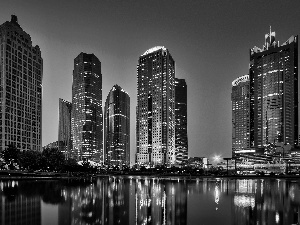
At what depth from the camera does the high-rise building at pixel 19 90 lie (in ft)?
523

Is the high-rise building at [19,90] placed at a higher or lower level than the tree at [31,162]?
higher

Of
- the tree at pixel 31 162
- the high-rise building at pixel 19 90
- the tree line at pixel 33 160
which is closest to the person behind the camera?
the tree at pixel 31 162

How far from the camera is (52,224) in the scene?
22781 mm

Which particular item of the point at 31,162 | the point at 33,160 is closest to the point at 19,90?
the point at 33,160

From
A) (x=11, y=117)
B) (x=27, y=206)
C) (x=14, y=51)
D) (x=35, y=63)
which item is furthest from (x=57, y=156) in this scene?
(x=27, y=206)

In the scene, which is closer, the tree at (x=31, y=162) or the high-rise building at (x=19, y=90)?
the tree at (x=31, y=162)

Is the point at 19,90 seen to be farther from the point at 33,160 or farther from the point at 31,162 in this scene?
the point at 31,162

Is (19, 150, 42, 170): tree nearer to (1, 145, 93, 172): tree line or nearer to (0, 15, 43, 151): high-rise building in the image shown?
(1, 145, 93, 172): tree line

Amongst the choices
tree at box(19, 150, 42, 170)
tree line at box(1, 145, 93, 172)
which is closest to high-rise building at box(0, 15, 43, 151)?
tree line at box(1, 145, 93, 172)

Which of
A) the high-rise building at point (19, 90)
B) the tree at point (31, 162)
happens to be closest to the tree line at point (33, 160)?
the tree at point (31, 162)

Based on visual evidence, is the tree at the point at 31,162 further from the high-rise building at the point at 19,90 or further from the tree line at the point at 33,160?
the high-rise building at the point at 19,90

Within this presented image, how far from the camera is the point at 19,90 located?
17262 centimetres

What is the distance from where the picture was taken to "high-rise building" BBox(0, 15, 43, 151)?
159 meters

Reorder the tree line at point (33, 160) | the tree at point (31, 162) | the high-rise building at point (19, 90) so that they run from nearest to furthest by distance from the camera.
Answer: the tree at point (31, 162) < the tree line at point (33, 160) < the high-rise building at point (19, 90)
